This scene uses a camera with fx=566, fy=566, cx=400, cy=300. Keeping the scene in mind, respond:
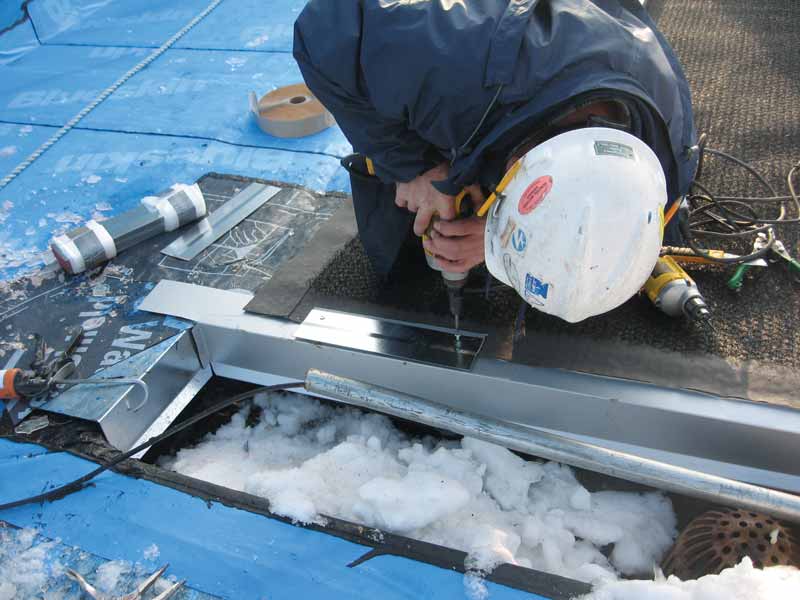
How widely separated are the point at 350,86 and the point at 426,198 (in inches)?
11.8

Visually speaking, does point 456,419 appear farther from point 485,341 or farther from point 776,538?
point 776,538

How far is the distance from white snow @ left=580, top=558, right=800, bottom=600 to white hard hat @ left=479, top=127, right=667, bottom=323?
1.63 feet

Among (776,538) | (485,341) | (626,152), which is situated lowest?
(776,538)

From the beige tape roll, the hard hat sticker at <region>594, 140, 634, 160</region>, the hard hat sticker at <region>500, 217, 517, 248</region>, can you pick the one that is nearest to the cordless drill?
the hard hat sticker at <region>500, 217, 517, 248</region>

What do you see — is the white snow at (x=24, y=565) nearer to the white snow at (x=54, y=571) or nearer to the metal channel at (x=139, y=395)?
the white snow at (x=54, y=571)

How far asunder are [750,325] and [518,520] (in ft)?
2.54

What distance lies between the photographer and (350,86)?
126cm

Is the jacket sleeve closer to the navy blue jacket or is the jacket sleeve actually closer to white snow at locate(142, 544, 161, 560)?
the navy blue jacket

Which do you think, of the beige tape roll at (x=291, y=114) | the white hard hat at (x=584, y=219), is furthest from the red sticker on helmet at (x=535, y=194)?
the beige tape roll at (x=291, y=114)

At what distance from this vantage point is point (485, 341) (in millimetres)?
1448

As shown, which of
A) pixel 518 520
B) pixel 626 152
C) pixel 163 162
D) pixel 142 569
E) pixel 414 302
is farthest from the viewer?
pixel 163 162

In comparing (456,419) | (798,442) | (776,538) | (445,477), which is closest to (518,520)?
(445,477)

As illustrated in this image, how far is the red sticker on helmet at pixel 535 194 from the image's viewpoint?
0.97 meters

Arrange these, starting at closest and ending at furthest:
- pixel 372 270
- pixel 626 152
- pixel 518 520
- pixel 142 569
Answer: pixel 626 152, pixel 142 569, pixel 518 520, pixel 372 270
